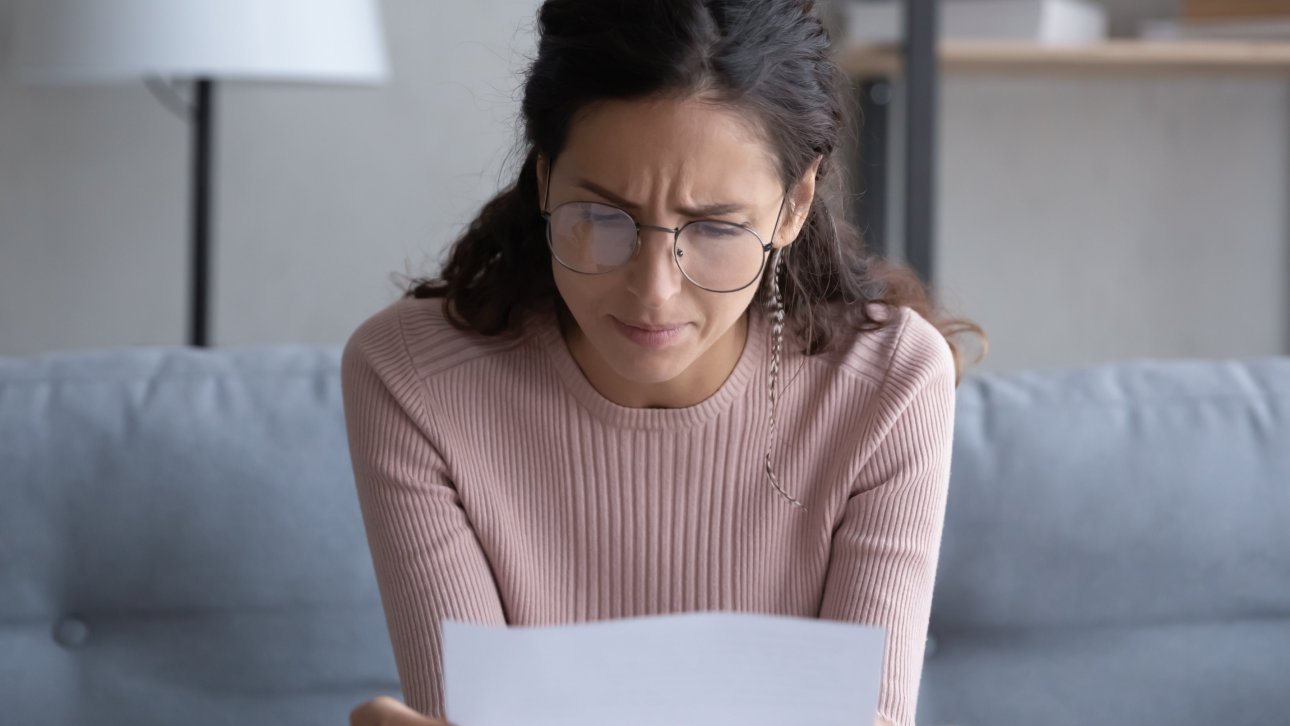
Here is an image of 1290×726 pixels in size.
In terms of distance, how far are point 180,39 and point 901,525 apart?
1055 mm

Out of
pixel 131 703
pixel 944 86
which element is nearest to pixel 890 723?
pixel 131 703

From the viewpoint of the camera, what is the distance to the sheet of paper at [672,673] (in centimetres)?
74

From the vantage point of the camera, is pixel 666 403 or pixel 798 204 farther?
pixel 666 403

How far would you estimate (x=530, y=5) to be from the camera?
1.94 m

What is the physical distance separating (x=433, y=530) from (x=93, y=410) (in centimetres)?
42

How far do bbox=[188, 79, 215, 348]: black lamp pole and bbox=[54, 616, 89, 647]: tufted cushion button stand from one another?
58 cm

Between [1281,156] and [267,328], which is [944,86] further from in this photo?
[267,328]

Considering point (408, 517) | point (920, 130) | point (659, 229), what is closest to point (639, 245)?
point (659, 229)

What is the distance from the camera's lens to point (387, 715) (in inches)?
33.3

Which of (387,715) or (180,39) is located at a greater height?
(180,39)

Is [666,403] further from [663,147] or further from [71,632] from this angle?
[71,632]

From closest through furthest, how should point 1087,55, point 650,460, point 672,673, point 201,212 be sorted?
point 672,673 < point 650,460 < point 201,212 < point 1087,55

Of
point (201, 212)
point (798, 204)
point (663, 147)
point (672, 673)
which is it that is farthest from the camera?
point (201, 212)

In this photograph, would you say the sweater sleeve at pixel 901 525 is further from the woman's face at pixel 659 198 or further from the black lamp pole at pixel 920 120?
the black lamp pole at pixel 920 120
